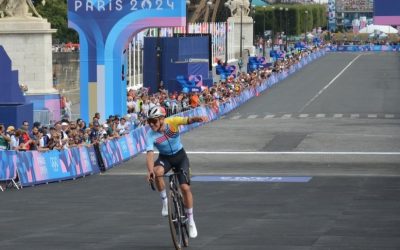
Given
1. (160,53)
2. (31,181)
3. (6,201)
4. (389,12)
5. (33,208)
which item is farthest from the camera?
(160,53)

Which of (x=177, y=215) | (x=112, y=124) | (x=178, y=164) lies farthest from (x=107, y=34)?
(x=177, y=215)

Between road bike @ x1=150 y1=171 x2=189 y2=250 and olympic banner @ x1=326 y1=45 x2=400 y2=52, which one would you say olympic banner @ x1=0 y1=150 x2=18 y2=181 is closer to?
road bike @ x1=150 y1=171 x2=189 y2=250

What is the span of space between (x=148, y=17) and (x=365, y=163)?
34.3 feet

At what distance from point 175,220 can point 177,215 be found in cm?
12

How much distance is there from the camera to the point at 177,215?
13742 millimetres

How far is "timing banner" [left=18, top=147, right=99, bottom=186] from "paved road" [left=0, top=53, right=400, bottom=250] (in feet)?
1.40

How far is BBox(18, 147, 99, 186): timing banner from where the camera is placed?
26.3 meters

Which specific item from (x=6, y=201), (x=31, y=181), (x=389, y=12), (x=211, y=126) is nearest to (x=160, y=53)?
(x=211, y=126)

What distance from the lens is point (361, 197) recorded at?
885 inches

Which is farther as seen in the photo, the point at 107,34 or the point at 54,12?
the point at 54,12

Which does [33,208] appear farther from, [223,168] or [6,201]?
[223,168]

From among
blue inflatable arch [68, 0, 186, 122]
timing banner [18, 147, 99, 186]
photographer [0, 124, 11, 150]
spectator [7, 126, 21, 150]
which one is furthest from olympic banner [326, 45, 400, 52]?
photographer [0, 124, 11, 150]

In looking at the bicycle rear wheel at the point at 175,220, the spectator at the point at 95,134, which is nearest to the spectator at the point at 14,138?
the spectator at the point at 95,134

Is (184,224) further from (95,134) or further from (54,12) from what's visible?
(54,12)
